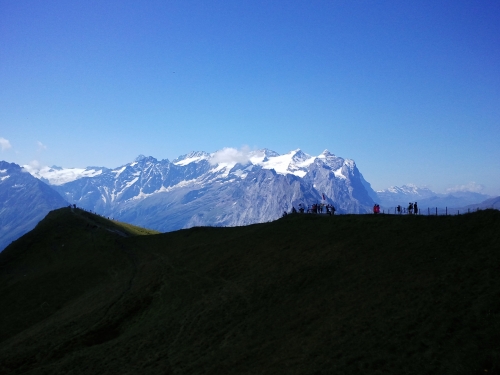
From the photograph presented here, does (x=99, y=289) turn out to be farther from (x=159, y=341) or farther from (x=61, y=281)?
(x=159, y=341)

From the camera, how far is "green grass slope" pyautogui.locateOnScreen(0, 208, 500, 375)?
102 feet

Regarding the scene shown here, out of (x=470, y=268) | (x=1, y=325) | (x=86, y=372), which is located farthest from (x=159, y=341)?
(x=1, y=325)

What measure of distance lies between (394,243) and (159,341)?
3284 centimetres

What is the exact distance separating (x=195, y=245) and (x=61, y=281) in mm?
32188

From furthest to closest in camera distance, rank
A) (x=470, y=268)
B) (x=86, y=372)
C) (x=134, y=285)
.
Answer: (x=134, y=285), (x=86, y=372), (x=470, y=268)

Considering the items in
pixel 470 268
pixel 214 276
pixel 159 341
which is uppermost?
pixel 470 268

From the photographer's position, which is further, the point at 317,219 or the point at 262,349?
the point at 317,219

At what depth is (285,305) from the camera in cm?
4831

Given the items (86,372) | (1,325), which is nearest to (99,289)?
(1,325)

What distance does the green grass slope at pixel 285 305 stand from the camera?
3116 cm

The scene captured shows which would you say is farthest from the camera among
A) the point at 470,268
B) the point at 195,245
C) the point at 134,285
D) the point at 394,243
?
the point at 195,245

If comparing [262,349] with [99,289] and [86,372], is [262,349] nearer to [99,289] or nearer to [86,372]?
[86,372]

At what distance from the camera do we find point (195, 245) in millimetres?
90875

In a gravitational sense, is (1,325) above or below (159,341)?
below
